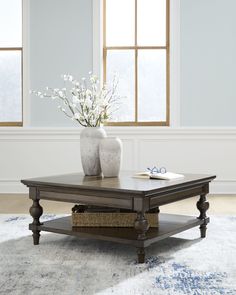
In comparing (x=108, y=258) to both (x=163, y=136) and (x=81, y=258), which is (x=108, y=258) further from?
(x=163, y=136)

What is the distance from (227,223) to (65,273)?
181 centimetres

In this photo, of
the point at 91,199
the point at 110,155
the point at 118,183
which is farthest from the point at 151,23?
the point at 91,199

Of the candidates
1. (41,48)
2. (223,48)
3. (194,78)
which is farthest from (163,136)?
(41,48)

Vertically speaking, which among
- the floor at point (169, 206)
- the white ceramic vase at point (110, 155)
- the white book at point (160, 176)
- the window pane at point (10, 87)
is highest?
the window pane at point (10, 87)

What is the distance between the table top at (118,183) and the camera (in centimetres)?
302

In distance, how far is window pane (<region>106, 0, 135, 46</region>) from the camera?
6258mm

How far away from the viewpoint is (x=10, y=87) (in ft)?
20.9

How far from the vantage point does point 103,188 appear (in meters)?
3.06

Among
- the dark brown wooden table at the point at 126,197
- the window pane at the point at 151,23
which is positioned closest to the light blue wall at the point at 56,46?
the window pane at the point at 151,23

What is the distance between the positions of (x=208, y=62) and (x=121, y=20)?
1144 millimetres

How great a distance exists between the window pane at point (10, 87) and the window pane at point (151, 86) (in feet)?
4.77

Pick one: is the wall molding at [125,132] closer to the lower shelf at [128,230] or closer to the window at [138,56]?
the window at [138,56]

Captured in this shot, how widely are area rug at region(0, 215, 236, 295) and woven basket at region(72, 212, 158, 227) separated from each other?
15 centimetres

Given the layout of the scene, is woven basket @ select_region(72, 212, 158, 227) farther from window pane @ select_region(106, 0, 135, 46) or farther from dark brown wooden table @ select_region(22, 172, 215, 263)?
window pane @ select_region(106, 0, 135, 46)
